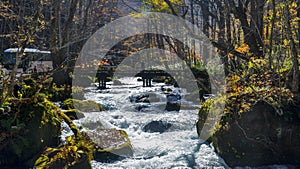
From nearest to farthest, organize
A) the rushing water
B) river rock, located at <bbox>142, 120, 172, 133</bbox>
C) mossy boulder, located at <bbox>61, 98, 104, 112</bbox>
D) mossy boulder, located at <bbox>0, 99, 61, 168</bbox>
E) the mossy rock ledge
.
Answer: mossy boulder, located at <bbox>0, 99, 61, 168</bbox> < the mossy rock ledge < the rushing water < river rock, located at <bbox>142, 120, 172, 133</bbox> < mossy boulder, located at <bbox>61, 98, 104, 112</bbox>

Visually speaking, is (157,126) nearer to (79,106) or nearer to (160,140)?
(160,140)

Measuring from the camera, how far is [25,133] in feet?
18.0

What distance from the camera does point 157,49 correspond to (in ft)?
93.5

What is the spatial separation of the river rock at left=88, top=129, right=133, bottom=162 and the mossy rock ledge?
219 centimetres

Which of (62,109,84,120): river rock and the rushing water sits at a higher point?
(62,109,84,120): river rock

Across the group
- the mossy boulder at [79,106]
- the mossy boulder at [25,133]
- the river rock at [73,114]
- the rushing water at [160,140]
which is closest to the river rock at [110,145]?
the rushing water at [160,140]

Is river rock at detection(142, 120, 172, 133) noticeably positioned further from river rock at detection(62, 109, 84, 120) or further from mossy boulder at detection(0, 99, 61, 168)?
mossy boulder at detection(0, 99, 61, 168)

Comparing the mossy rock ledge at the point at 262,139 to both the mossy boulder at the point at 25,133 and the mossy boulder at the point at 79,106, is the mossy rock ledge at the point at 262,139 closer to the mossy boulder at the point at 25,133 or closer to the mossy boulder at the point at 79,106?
the mossy boulder at the point at 25,133

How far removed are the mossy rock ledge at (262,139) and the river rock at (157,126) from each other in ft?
11.3

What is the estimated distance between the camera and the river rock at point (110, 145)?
20.2ft

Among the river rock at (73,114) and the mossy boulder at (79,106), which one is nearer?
the river rock at (73,114)

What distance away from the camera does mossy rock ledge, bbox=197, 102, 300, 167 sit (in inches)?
217

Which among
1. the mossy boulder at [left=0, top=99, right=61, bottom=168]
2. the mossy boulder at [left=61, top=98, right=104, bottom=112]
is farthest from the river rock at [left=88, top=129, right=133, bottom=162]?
the mossy boulder at [left=61, top=98, right=104, bottom=112]

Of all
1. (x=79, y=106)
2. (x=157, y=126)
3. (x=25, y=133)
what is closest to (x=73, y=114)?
(x=79, y=106)
